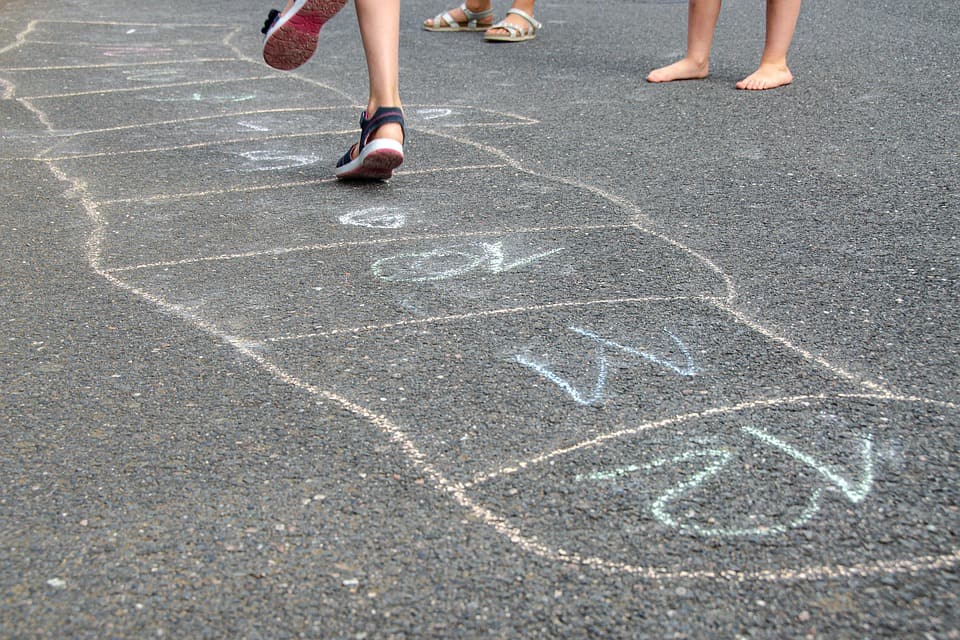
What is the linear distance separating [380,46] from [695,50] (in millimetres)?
2312

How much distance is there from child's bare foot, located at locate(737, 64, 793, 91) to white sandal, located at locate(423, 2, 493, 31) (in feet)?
9.18

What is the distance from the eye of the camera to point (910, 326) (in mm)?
2570

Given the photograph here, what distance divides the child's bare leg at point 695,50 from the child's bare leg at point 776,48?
0.93ft

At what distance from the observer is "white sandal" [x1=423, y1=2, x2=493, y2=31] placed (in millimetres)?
7539

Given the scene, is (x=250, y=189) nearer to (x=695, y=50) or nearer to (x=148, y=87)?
(x=148, y=87)

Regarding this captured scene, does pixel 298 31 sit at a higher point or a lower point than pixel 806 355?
higher

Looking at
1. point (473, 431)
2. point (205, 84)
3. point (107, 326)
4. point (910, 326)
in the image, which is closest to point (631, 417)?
point (473, 431)

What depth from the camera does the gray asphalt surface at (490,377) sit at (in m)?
1.67

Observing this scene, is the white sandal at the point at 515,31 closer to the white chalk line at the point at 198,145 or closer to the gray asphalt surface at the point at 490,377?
the gray asphalt surface at the point at 490,377

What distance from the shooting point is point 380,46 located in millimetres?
3809

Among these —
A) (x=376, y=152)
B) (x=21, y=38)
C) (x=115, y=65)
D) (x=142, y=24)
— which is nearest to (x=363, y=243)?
(x=376, y=152)

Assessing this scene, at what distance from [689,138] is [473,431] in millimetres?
2619

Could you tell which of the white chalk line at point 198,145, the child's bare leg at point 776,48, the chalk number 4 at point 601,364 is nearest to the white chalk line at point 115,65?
the white chalk line at point 198,145

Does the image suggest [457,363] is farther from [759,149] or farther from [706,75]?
[706,75]
